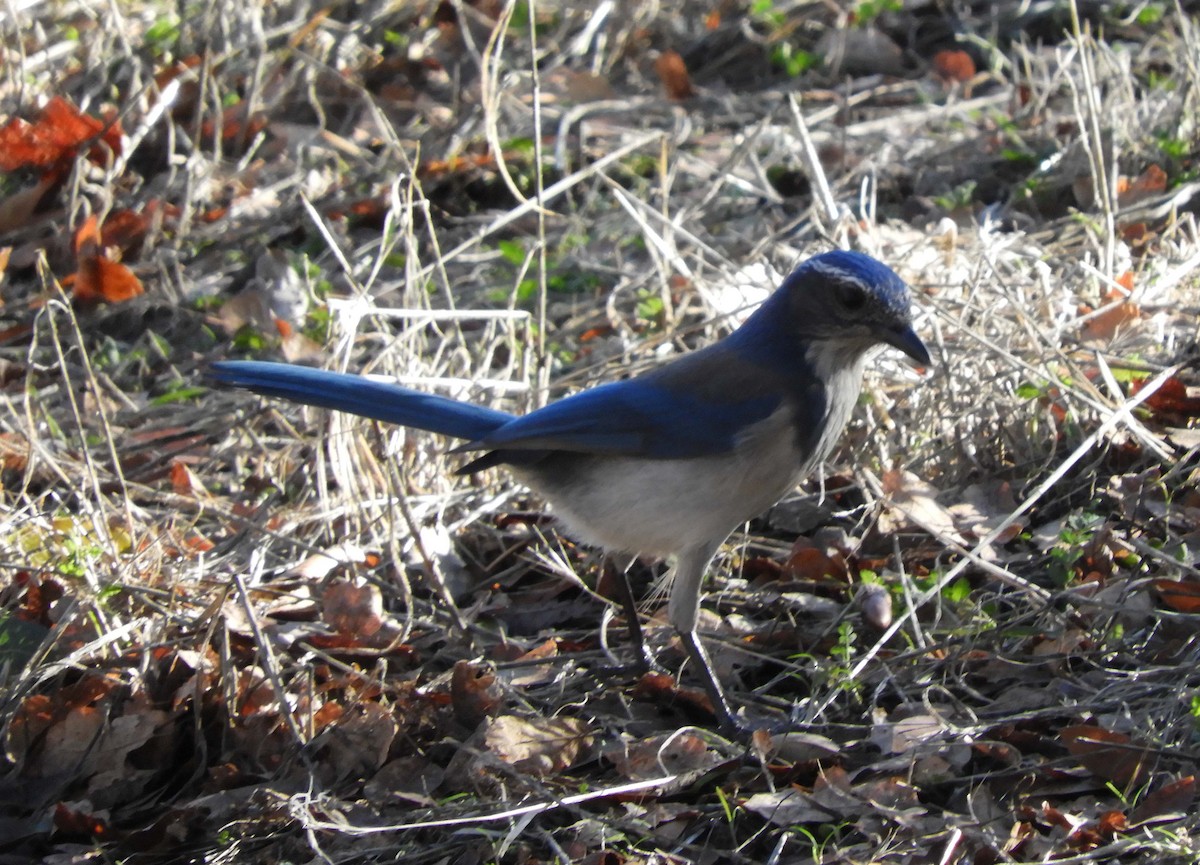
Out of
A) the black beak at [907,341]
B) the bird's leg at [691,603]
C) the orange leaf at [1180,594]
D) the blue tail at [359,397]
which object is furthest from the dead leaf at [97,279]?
the orange leaf at [1180,594]

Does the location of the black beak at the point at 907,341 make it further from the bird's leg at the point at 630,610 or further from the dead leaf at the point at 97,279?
the dead leaf at the point at 97,279

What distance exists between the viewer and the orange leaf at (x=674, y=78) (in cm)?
744

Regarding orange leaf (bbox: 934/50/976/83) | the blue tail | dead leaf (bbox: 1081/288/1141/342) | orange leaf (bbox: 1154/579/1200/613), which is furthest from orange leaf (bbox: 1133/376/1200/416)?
orange leaf (bbox: 934/50/976/83)

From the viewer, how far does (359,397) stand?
3930 millimetres

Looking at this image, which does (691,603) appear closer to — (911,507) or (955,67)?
(911,507)

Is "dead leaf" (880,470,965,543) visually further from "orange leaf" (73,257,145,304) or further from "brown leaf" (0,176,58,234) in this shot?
"brown leaf" (0,176,58,234)

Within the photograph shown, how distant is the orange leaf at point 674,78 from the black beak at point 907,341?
13.0 ft

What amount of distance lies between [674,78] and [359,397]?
4055 mm

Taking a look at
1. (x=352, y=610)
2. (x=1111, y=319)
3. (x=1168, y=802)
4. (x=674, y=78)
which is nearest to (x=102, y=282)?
(x=352, y=610)

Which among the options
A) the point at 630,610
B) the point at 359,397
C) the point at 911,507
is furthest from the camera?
the point at 911,507

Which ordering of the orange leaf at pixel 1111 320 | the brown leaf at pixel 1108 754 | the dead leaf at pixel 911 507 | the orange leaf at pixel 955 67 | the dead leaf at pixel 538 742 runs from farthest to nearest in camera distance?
1. the orange leaf at pixel 955 67
2. the orange leaf at pixel 1111 320
3. the dead leaf at pixel 911 507
4. the dead leaf at pixel 538 742
5. the brown leaf at pixel 1108 754

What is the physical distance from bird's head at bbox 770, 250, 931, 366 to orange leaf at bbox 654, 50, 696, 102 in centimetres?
377

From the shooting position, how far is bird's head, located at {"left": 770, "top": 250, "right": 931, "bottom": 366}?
3717mm

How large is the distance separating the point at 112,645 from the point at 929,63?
5.18 metres
